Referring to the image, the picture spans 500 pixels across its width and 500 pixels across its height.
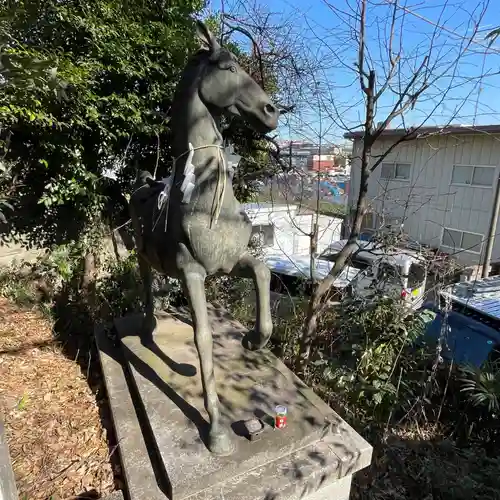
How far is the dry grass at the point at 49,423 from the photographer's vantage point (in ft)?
7.40

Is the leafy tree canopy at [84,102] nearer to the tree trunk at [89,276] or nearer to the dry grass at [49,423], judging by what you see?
the tree trunk at [89,276]

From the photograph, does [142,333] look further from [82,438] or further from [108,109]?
[108,109]

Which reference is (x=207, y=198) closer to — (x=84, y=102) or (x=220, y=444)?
(x=220, y=444)

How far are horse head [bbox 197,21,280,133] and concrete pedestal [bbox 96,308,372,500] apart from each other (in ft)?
6.08

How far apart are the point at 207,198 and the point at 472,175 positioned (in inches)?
467

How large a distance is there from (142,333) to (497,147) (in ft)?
38.7

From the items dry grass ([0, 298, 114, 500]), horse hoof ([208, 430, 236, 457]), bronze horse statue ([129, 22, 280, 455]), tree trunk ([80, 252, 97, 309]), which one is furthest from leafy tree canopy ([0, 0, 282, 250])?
horse hoof ([208, 430, 236, 457])

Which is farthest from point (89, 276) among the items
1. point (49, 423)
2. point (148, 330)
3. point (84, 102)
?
point (49, 423)

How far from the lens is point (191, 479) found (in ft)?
6.18

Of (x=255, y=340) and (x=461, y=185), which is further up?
(x=461, y=185)

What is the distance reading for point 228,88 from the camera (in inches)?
80.4

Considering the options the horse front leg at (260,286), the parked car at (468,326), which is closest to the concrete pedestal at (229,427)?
the horse front leg at (260,286)

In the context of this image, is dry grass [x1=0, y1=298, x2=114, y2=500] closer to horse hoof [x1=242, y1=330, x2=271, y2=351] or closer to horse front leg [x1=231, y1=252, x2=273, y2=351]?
horse hoof [x1=242, y1=330, x2=271, y2=351]

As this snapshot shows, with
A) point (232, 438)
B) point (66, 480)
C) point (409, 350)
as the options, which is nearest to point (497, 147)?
point (409, 350)
